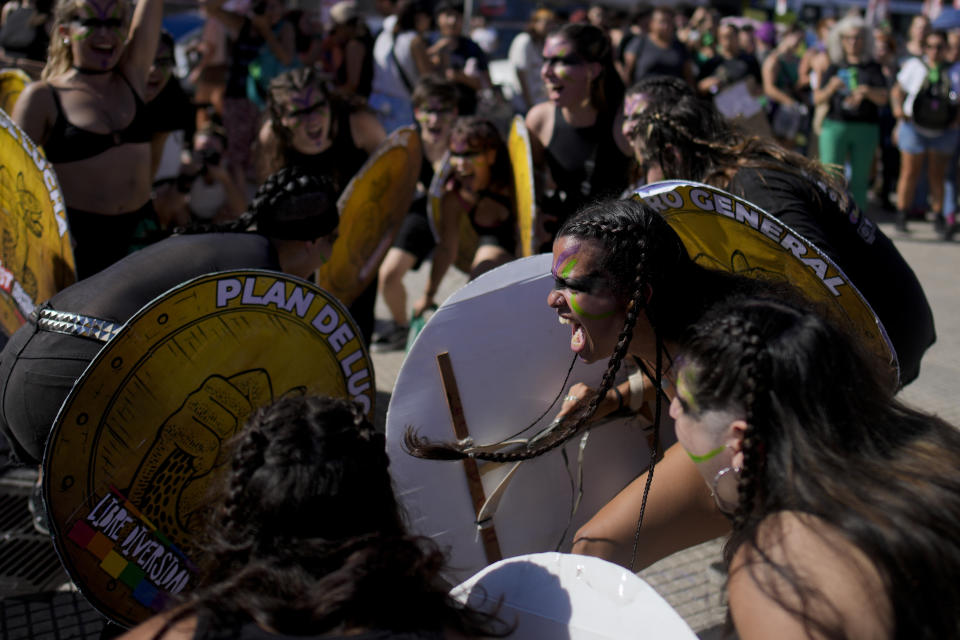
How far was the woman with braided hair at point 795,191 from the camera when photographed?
8.64ft

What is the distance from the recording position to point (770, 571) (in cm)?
137

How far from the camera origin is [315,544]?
4.46 feet

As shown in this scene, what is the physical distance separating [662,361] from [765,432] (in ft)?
2.19

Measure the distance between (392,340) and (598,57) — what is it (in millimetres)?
1886

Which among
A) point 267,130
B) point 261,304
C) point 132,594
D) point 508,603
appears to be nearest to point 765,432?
point 508,603

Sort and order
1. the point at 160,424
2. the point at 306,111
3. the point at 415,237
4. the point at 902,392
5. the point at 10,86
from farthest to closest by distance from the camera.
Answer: the point at 415,237 < the point at 902,392 < the point at 306,111 < the point at 10,86 < the point at 160,424

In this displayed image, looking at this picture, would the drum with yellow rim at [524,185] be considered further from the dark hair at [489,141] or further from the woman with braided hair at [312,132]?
the woman with braided hair at [312,132]

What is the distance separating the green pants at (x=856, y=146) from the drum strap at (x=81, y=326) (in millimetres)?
6831

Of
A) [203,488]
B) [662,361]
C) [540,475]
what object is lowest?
[540,475]

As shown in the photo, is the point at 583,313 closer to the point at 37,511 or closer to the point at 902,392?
the point at 37,511

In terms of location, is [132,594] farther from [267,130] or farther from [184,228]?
[267,130]

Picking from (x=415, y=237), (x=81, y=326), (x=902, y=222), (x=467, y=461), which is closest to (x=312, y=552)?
(x=467, y=461)

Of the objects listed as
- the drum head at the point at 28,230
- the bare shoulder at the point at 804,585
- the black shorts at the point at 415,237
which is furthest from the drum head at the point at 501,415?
the black shorts at the point at 415,237

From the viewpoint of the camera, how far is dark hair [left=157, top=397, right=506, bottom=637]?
1.32 meters
